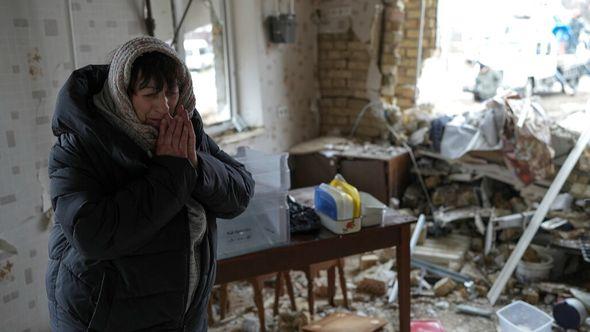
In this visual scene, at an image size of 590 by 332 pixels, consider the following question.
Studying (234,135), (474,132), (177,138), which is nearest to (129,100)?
(177,138)

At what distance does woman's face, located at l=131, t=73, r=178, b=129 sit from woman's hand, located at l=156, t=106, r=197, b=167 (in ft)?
0.07

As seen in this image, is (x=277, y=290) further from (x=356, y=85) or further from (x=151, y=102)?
(x=356, y=85)

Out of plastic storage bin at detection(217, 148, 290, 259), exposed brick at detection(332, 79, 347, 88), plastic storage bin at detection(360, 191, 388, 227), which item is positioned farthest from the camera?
exposed brick at detection(332, 79, 347, 88)

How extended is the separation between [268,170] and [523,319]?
1.76 m

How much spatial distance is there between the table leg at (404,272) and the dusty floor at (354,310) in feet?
1.16

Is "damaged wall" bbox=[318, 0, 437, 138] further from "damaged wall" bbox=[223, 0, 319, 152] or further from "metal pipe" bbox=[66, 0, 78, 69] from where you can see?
"metal pipe" bbox=[66, 0, 78, 69]

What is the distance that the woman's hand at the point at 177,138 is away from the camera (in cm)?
132

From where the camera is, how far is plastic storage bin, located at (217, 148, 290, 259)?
2.20 meters

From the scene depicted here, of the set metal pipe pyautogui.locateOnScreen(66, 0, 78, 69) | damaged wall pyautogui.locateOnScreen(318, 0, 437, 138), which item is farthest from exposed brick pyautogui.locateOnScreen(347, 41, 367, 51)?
metal pipe pyautogui.locateOnScreen(66, 0, 78, 69)

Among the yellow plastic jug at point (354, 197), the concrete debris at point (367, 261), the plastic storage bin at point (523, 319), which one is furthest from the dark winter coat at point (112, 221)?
the concrete debris at point (367, 261)

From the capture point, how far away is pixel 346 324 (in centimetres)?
291

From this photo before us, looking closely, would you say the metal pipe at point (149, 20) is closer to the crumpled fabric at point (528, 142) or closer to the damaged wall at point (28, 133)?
the damaged wall at point (28, 133)

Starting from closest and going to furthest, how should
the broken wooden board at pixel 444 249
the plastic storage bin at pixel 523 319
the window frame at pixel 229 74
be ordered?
the plastic storage bin at pixel 523 319
the broken wooden board at pixel 444 249
the window frame at pixel 229 74

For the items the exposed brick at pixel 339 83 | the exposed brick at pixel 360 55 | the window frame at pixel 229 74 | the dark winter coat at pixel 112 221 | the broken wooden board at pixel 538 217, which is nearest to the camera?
the dark winter coat at pixel 112 221
